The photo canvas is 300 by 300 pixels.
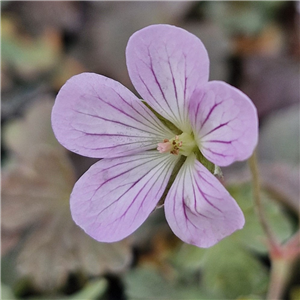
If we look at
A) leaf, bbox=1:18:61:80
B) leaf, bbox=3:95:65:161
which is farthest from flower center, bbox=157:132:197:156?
leaf, bbox=1:18:61:80

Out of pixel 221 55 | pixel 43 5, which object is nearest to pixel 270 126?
pixel 221 55

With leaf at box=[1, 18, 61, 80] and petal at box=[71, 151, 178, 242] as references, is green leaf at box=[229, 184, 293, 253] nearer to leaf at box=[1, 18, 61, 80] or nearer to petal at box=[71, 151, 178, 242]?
petal at box=[71, 151, 178, 242]

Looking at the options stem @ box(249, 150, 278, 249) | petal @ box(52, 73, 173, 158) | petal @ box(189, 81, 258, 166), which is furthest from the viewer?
stem @ box(249, 150, 278, 249)

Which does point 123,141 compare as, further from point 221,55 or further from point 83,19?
point 83,19

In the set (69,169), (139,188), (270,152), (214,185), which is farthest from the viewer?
(270,152)

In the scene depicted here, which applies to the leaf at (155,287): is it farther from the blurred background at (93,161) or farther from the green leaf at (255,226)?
the green leaf at (255,226)

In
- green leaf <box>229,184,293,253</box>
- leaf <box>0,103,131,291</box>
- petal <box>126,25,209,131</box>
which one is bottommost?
green leaf <box>229,184,293,253</box>
